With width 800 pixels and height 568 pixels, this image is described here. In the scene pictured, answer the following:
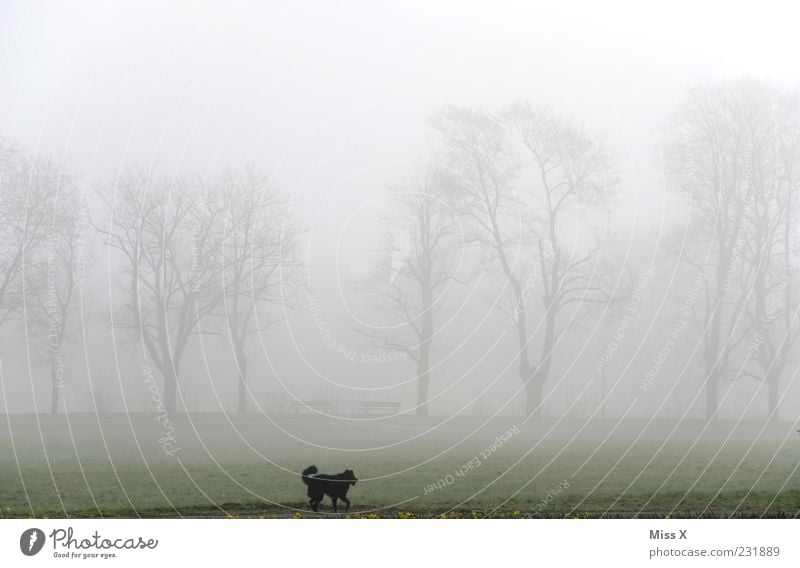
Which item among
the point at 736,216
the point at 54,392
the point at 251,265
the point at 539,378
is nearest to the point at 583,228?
the point at 539,378

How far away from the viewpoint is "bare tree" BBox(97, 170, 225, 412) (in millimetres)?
10023

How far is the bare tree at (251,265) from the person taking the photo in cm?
1013

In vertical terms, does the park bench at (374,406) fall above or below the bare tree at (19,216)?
below

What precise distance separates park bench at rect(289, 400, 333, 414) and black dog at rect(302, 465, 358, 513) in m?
0.65

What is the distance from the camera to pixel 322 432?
406 inches

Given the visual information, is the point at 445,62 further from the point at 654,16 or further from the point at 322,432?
the point at 322,432

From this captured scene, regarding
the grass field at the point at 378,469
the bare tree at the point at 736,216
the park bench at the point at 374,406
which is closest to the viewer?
the grass field at the point at 378,469

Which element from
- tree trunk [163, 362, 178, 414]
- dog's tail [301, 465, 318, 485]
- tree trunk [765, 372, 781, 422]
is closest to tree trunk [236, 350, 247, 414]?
tree trunk [163, 362, 178, 414]

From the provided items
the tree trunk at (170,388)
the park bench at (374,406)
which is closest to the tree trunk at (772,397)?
the park bench at (374,406)

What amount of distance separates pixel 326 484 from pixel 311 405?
902 millimetres

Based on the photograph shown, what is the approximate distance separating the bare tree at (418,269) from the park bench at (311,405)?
978 mm

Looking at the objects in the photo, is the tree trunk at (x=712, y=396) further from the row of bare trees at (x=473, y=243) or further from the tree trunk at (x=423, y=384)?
the tree trunk at (x=423, y=384)

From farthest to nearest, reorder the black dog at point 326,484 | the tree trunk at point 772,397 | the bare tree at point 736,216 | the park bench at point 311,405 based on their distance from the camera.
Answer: the tree trunk at point 772,397, the bare tree at point 736,216, the park bench at point 311,405, the black dog at point 326,484

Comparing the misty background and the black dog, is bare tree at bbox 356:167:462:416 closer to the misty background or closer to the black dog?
the misty background
